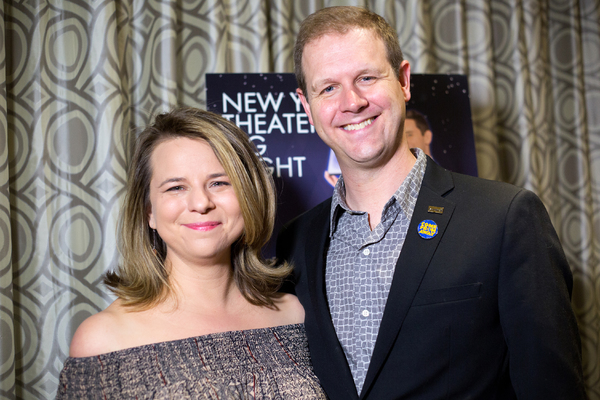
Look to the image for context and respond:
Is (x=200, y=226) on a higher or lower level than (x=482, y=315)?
higher

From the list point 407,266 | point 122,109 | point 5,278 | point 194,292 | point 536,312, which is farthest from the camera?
point 122,109

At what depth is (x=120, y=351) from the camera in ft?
4.92

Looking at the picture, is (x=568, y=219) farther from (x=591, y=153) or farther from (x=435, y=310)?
(x=435, y=310)

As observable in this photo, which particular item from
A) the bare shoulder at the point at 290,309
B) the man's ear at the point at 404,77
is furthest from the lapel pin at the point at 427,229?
the bare shoulder at the point at 290,309

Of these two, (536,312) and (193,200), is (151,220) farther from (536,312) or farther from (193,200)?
(536,312)

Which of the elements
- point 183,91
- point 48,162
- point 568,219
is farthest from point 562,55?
point 48,162

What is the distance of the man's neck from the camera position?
1625mm

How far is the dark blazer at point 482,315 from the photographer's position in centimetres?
131

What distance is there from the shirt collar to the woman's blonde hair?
0.24 m

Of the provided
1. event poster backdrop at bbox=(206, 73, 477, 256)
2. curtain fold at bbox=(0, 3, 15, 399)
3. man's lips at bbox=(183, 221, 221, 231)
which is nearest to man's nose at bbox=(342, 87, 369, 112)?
man's lips at bbox=(183, 221, 221, 231)

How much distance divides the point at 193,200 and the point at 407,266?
0.67 metres

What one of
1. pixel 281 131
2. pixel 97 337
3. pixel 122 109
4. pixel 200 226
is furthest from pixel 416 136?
pixel 97 337

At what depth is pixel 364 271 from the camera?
60.4 inches

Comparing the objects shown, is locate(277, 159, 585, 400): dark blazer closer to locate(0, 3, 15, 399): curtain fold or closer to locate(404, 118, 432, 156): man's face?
locate(404, 118, 432, 156): man's face
